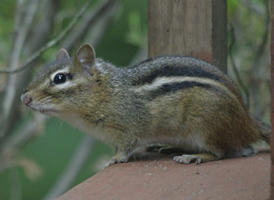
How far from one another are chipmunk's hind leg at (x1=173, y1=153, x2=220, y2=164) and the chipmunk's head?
0.91 meters

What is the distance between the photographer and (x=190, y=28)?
418 cm

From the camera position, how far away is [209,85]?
373 centimetres

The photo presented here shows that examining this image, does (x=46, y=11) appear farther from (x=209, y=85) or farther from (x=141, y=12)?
(x=209, y=85)

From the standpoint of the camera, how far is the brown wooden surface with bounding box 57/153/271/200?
8.96 feet

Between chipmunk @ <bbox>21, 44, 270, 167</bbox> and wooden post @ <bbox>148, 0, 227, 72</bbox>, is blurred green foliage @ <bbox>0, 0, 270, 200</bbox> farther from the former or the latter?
chipmunk @ <bbox>21, 44, 270, 167</bbox>

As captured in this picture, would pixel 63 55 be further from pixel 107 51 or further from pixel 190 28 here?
pixel 107 51

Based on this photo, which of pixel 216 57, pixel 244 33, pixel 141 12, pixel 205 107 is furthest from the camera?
pixel 141 12

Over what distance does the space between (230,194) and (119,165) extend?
1314 mm

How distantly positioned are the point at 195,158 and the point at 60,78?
1250 millimetres

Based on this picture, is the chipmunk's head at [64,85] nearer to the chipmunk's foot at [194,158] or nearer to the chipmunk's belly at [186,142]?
the chipmunk's belly at [186,142]

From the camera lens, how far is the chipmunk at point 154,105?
147 inches

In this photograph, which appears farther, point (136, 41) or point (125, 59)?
point (125, 59)

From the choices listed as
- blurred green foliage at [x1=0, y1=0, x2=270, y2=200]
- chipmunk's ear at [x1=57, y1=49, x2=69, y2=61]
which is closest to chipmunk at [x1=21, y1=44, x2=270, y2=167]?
chipmunk's ear at [x1=57, y1=49, x2=69, y2=61]

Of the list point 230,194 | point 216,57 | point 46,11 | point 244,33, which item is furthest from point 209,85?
point 46,11
